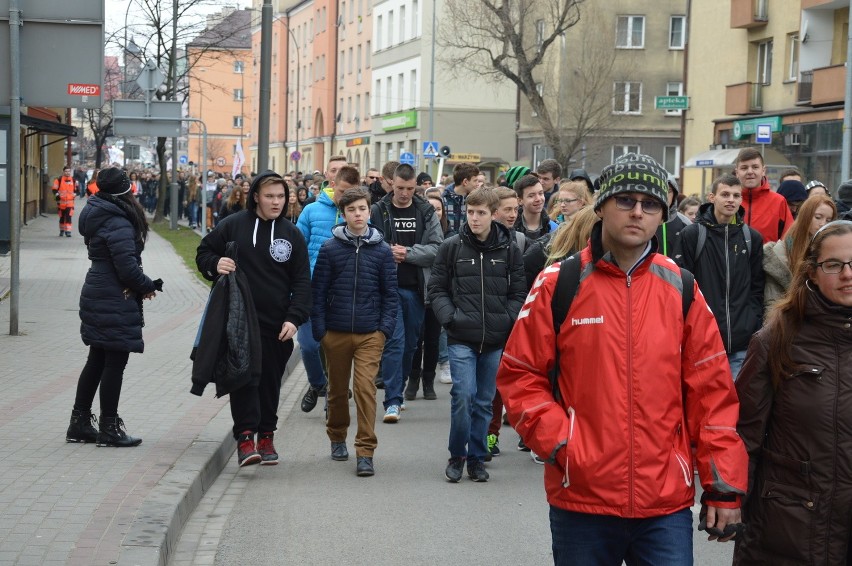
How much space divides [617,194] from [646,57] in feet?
192

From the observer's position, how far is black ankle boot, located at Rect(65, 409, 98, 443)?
8680 millimetres

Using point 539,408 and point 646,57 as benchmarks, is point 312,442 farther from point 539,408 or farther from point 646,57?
point 646,57

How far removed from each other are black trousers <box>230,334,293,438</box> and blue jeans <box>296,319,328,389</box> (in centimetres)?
170

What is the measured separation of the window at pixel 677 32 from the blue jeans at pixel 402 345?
2060 inches

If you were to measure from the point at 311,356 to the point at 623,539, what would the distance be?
708cm

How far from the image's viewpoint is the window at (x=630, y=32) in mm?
61000

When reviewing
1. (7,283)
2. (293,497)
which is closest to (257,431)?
(293,497)

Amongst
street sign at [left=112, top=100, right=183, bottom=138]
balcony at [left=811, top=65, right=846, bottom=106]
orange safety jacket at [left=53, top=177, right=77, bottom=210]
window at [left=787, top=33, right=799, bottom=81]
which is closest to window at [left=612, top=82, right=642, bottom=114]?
window at [left=787, top=33, right=799, bottom=81]

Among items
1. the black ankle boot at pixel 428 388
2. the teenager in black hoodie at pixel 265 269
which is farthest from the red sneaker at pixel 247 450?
the black ankle boot at pixel 428 388

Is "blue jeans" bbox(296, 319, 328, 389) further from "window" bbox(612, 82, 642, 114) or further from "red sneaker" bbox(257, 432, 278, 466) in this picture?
"window" bbox(612, 82, 642, 114)

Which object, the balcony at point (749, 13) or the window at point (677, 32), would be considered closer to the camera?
the balcony at point (749, 13)

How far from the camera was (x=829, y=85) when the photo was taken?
114ft

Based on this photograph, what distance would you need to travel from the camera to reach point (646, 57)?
60719 millimetres

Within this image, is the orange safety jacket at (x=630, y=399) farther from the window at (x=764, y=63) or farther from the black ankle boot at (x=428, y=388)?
the window at (x=764, y=63)
